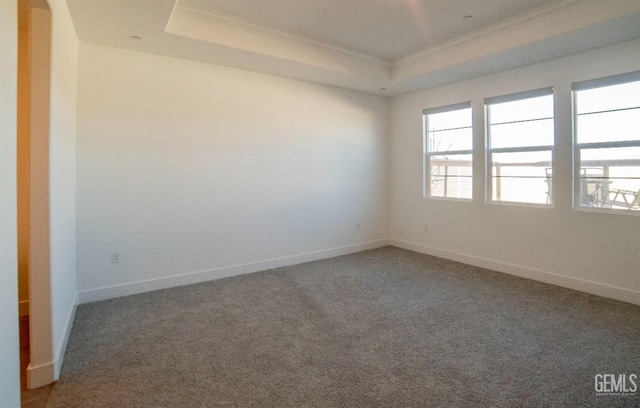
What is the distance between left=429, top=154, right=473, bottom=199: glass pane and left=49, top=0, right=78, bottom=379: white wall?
4723mm

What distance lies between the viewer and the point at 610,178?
11.5 feet

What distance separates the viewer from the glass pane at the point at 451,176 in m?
4.84

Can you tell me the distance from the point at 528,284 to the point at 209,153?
4132mm

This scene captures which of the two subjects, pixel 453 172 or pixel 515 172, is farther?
pixel 453 172

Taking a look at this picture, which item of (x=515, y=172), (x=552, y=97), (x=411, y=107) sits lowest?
(x=515, y=172)

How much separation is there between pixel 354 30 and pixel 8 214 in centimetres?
356

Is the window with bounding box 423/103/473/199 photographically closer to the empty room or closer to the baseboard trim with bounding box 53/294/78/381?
the empty room

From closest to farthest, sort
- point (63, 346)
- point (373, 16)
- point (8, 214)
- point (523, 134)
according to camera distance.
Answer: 1. point (8, 214)
2. point (63, 346)
3. point (373, 16)
4. point (523, 134)

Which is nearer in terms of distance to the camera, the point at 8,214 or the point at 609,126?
the point at 8,214

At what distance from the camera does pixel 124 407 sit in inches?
72.7

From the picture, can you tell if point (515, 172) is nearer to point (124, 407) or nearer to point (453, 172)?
point (453, 172)

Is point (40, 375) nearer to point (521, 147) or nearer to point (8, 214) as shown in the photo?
point (8, 214)

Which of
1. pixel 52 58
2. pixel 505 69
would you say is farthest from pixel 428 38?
pixel 52 58

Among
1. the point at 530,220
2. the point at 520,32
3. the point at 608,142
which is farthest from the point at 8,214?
the point at 608,142
